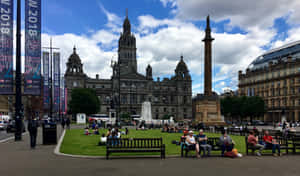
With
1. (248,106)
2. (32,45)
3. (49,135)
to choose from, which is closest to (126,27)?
(248,106)

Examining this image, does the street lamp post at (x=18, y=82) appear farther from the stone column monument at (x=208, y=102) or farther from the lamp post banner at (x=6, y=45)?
the stone column monument at (x=208, y=102)

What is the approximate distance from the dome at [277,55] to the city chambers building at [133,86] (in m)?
34.3

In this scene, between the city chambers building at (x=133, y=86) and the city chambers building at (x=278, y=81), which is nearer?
the city chambers building at (x=278, y=81)

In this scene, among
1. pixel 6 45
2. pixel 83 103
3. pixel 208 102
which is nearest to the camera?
pixel 6 45

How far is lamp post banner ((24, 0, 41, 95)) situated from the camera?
19744 mm

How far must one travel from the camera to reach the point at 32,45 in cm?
2041

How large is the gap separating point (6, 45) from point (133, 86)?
301ft

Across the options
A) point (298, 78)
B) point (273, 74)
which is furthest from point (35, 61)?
point (273, 74)

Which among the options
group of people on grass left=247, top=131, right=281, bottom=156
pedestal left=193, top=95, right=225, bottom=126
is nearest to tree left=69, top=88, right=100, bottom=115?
pedestal left=193, top=95, right=225, bottom=126

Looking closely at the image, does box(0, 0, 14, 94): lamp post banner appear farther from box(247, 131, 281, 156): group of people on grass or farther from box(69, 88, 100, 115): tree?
box(69, 88, 100, 115): tree

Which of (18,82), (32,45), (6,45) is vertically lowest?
(18,82)

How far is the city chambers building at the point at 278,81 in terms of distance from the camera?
2778 inches

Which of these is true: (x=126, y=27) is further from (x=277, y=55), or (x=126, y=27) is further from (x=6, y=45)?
(x=6, y=45)

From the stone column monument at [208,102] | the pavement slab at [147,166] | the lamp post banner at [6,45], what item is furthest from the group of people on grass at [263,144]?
the stone column monument at [208,102]
